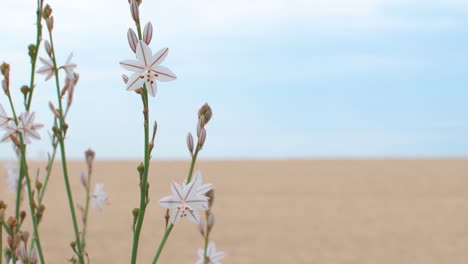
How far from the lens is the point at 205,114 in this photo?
1196mm

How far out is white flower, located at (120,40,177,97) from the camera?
109cm

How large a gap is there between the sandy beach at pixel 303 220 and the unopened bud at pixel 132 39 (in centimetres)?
536

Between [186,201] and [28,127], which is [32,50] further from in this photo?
[186,201]

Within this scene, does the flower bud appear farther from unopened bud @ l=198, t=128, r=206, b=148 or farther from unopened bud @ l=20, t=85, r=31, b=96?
unopened bud @ l=20, t=85, r=31, b=96

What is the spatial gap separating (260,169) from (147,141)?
15.9 meters

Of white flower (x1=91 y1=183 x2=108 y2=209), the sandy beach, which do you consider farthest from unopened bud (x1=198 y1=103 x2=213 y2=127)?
the sandy beach

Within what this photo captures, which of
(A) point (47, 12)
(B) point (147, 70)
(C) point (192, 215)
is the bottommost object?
(C) point (192, 215)

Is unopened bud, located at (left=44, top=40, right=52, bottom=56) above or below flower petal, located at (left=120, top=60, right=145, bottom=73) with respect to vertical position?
above

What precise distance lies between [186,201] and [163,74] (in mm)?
226

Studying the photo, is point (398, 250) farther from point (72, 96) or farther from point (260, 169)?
point (260, 169)

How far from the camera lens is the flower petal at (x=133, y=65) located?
1104mm

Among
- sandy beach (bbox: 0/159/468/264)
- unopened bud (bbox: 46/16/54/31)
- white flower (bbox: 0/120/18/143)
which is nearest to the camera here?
white flower (bbox: 0/120/18/143)

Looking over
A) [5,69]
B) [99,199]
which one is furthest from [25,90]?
[99,199]

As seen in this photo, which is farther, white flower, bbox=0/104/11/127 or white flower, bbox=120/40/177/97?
white flower, bbox=0/104/11/127
